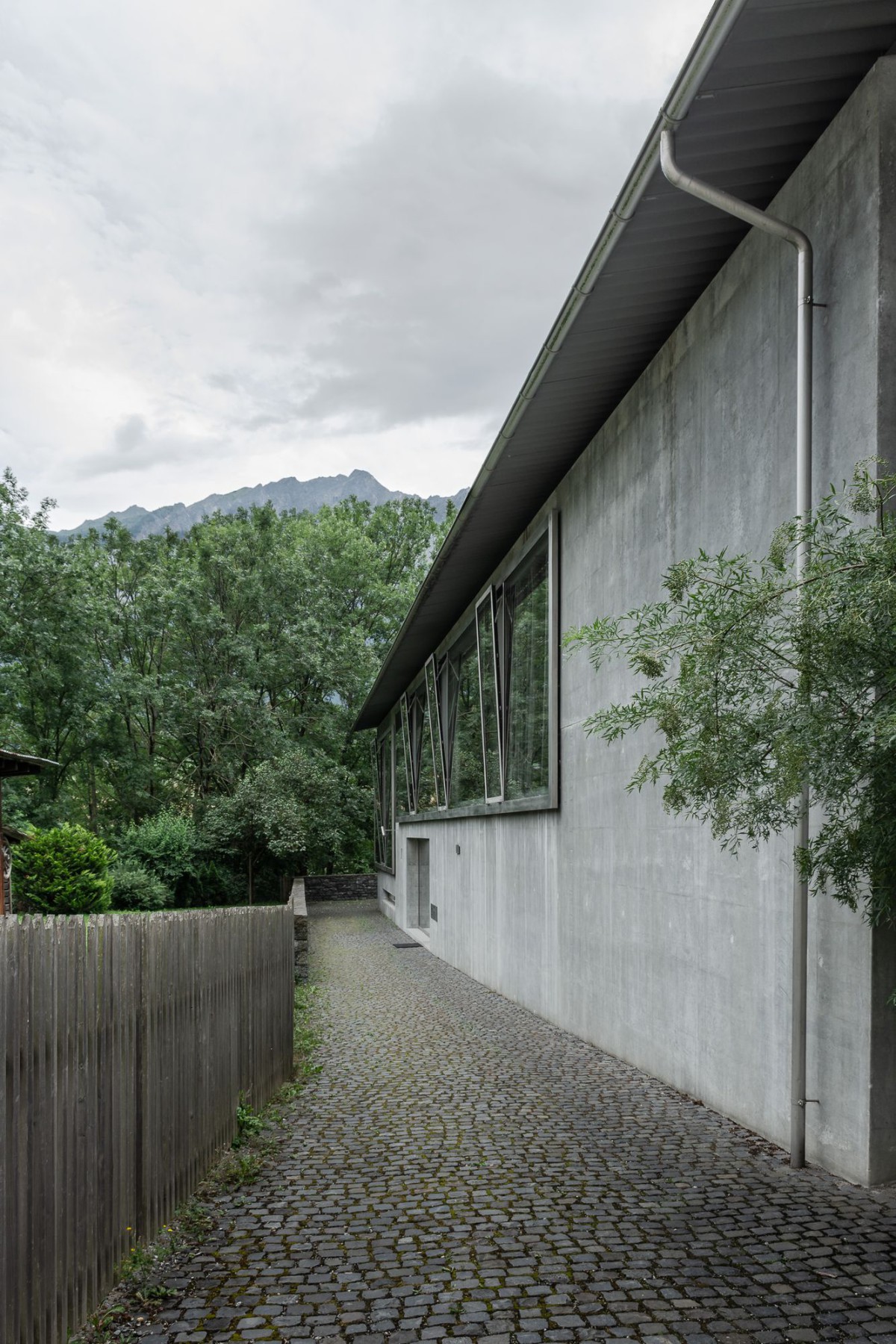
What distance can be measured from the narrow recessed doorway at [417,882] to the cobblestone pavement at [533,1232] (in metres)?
17.3

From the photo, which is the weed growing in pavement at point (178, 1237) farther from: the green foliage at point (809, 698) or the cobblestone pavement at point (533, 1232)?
the green foliage at point (809, 698)

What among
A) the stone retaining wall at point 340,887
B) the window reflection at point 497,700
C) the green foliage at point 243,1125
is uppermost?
the window reflection at point 497,700

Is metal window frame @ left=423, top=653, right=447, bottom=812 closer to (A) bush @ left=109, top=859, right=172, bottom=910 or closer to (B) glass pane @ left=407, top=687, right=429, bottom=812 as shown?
(B) glass pane @ left=407, top=687, right=429, bottom=812

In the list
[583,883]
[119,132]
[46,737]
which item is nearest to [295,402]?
[46,737]

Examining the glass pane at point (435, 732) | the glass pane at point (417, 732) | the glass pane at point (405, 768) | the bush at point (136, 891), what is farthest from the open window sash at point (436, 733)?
the bush at point (136, 891)

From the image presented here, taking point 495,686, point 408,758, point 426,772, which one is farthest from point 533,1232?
point 408,758

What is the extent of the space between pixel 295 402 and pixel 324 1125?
182671 millimetres

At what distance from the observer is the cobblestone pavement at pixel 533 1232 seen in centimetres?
386

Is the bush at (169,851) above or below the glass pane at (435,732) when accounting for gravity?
below

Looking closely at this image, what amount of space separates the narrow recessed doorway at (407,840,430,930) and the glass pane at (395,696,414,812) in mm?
973

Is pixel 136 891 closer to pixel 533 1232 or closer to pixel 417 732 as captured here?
pixel 417 732

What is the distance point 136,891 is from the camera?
28.2 m

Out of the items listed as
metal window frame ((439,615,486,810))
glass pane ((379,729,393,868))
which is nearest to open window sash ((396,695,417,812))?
glass pane ((379,729,393,868))

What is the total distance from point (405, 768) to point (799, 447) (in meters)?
21.0
